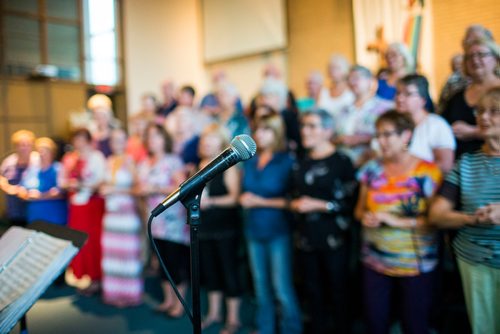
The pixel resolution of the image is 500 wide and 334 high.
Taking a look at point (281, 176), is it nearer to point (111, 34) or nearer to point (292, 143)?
point (292, 143)

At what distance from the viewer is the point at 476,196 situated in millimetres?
1714

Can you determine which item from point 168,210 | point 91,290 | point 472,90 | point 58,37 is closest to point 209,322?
point 168,210

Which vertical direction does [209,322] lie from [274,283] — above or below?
below

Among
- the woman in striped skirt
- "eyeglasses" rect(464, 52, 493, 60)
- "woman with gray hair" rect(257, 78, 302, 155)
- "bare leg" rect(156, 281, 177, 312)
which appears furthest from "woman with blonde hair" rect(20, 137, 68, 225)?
"eyeglasses" rect(464, 52, 493, 60)

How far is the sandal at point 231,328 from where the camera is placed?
9.06ft

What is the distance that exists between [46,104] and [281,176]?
14.9 feet

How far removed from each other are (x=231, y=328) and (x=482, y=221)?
1752 mm

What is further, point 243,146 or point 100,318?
point 100,318

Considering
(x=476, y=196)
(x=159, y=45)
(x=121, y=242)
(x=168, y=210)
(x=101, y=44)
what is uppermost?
(x=159, y=45)

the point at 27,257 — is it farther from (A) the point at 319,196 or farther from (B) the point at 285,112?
(B) the point at 285,112

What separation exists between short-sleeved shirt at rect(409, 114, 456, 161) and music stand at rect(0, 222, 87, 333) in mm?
1768

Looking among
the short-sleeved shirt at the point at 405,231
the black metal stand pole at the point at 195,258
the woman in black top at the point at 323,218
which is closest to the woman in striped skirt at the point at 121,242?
the woman in black top at the point at 323,218

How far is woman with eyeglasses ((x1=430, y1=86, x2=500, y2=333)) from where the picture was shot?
163 centimetres

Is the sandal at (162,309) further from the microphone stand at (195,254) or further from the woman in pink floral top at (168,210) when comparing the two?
the microphone stand at (195,254)
